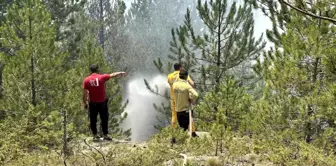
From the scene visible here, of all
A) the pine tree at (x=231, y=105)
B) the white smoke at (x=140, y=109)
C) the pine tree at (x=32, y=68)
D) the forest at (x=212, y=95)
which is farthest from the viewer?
the white smoke at (x=140, y=109)

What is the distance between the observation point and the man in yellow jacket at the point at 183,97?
654 centimetres

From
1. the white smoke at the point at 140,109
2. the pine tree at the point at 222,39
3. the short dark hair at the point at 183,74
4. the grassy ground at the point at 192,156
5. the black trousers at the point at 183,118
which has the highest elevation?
the pine tree at the point at 222,39

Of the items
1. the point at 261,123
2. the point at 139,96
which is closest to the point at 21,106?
the point at 261,123

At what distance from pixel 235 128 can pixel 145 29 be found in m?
59.1

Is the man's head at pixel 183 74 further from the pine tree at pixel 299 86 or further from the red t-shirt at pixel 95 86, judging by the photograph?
the pine tree at pixel 299 86

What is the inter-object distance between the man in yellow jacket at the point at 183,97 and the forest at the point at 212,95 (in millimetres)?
448

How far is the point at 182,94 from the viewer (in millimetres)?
6578

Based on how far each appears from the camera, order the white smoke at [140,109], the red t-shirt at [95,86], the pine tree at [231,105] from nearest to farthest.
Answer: the red t-shirt at [95,86] → the pine tree at [231,105] → the white smoke at [140,109]

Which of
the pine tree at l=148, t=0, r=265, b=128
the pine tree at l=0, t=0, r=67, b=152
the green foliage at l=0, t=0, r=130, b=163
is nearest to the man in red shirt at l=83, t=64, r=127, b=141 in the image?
the green foliage at l=0, t=0, r=130, b=163

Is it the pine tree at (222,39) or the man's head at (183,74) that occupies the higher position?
the pine tree at (222,39)

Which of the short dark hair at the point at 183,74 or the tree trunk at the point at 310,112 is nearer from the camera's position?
the short dark hair at the point at 183,74

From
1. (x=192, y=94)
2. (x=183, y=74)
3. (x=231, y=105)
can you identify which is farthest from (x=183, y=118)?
(x=231, y=105)

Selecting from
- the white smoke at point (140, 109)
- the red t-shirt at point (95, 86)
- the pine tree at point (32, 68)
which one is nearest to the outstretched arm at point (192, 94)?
the red t-shirt at point (95, 86)

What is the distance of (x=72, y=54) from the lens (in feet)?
66.7
